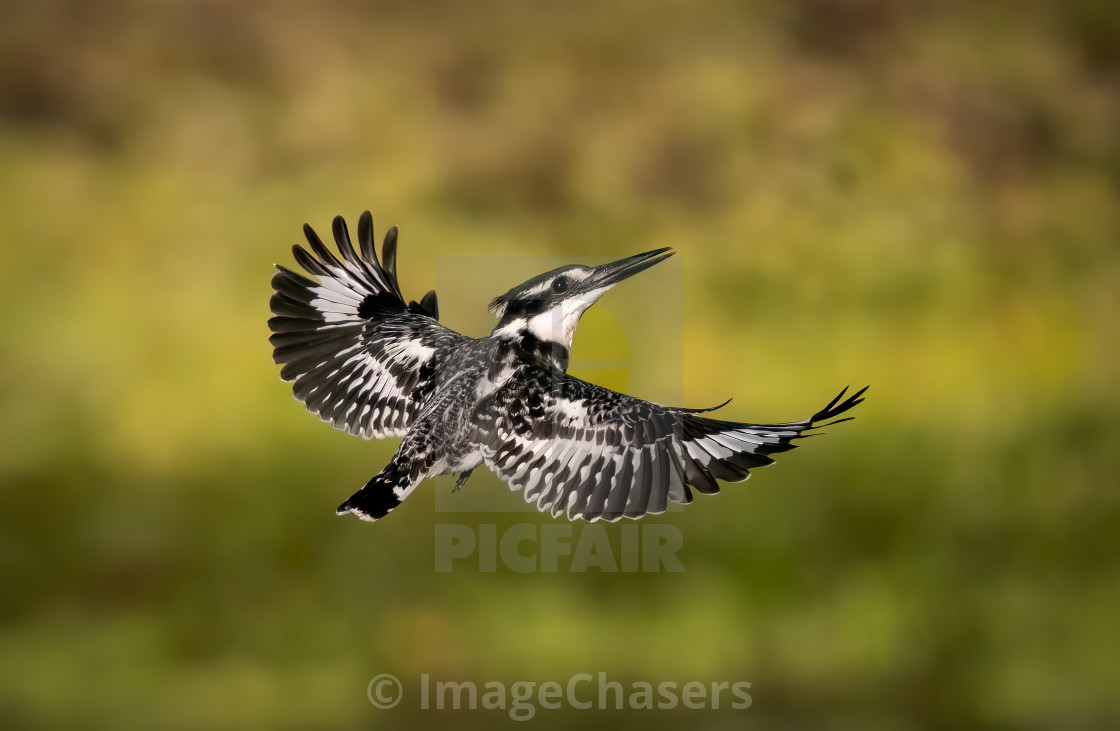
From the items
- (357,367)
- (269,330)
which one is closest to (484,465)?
(357,367)

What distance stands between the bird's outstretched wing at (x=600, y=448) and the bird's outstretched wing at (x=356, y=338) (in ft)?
0.73

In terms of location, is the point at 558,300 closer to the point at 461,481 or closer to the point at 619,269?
the point at 619,269

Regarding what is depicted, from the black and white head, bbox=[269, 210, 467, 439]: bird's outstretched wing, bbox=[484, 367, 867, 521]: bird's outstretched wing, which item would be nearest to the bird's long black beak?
the black and white head

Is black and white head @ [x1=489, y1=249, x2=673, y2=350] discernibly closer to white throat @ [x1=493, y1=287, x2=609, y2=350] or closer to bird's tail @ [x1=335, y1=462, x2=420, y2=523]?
white throat @ [x1=493, y1=287, x2=609, y2=350]

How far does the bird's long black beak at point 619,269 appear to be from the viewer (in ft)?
3.66

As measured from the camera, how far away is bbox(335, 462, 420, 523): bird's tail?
3.29ft

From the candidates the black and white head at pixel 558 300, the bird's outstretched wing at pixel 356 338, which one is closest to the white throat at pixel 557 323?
the black and white head at pixel 558 300

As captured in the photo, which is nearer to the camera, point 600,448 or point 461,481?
point 600,448

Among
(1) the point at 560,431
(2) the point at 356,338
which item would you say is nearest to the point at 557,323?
(1) the point at 560,431

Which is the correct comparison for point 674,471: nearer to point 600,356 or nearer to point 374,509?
point 600,356

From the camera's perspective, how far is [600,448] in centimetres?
114

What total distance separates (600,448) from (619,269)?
0.23m

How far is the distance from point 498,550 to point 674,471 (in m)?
1.06

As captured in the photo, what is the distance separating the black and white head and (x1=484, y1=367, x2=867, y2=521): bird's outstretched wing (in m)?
0.06
